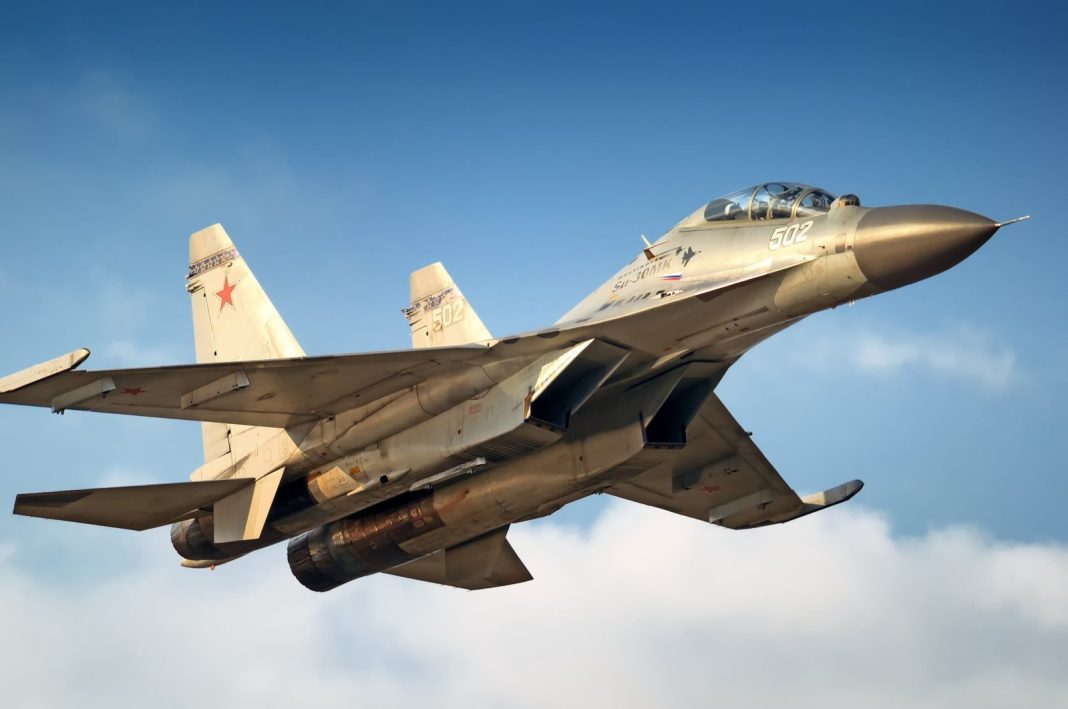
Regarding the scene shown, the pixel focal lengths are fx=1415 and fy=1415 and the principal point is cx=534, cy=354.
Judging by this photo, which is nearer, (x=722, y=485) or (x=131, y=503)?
(x=131, y=503)

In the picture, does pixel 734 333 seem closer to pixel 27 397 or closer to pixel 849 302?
pixel 849 302

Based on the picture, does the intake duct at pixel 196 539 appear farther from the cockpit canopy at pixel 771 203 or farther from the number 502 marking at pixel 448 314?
the cockpit canopy at pixel 771 203

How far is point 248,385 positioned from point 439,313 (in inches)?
252

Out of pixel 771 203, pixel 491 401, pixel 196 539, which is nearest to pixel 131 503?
pixel 196 539

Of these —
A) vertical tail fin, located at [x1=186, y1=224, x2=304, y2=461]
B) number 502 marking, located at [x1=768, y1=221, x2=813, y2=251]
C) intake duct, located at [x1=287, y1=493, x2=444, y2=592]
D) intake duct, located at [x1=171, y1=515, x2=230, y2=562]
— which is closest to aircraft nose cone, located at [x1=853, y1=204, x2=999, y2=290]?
number 502 marking, located at [x1=768, y1=221, x2=813, y2=251]

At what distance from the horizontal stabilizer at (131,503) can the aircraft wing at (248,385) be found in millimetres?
1270

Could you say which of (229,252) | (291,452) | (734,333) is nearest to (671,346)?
(734,333)

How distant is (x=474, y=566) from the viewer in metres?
24.1

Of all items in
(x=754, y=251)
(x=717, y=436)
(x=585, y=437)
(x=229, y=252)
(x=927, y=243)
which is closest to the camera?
(x=927, y=243)

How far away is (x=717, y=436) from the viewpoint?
23.1 meters

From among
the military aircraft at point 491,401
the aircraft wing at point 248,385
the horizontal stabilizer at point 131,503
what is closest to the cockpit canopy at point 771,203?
the military aircraft at point 491,401

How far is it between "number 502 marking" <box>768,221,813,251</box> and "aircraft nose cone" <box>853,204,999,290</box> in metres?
0.76

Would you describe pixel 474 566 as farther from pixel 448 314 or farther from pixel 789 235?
pixel 789 235

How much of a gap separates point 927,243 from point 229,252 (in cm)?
1284
